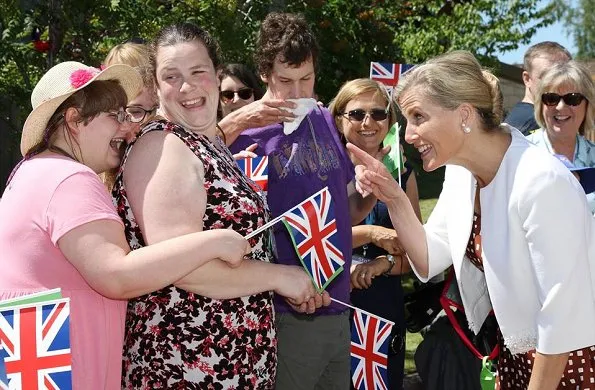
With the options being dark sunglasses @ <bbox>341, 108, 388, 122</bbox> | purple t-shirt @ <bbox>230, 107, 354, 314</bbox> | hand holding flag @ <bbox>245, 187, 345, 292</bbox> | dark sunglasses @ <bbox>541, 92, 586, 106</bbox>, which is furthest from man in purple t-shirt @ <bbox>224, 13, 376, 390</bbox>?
dark sunglasses @ <bbox>541, 92, 586, 106</bbox>

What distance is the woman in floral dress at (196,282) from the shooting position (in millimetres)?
2416

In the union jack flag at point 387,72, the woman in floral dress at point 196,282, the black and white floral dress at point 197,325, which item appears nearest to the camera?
the woman in floral dress at point 196,282

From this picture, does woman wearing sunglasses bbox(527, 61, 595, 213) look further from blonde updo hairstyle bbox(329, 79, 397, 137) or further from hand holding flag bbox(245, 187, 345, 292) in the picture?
hand holding flag bbox(245, 187, 345, 292)

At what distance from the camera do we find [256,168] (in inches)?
133

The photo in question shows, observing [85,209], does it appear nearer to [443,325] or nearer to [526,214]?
[526,214]

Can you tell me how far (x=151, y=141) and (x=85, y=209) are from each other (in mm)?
343

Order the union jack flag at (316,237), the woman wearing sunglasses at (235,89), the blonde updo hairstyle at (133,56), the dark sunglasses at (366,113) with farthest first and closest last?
the woman wearing sunglasses at (235,89), the dark sunglasses at (366,113), the blonde updo hairstyle at (133,56), the union jack flag at (316,237)

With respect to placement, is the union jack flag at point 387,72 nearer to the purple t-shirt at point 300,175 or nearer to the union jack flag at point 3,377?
the purple t-shirt at point 300,175

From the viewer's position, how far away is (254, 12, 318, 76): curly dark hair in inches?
148

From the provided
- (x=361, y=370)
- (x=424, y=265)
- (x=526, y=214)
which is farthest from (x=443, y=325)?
(x=526, y=214)

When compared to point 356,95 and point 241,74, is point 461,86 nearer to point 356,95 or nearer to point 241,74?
point 356,95

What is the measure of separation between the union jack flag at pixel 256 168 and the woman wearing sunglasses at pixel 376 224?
0.85 m

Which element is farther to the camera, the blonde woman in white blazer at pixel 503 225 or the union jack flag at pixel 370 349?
the union jack flag at pixel 370 349

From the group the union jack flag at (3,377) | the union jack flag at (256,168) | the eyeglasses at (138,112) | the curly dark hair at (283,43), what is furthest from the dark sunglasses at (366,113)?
the union jack flag at (3,377)
